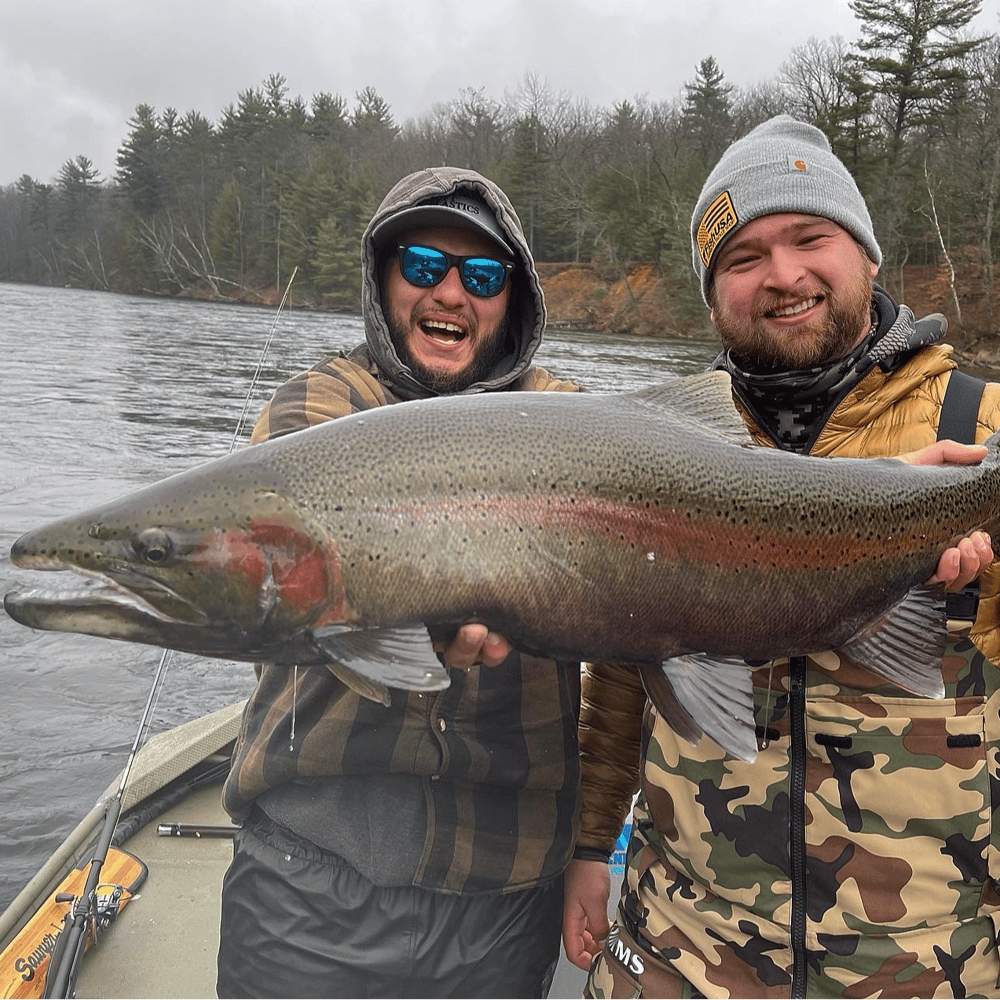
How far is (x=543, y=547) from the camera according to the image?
78.6 inches

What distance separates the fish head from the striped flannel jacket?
2.21 ft

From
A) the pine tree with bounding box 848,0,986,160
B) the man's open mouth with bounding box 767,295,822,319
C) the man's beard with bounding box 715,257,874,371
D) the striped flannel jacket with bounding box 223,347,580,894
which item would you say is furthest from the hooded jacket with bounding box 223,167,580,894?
the pine tree with bounding box 848,0,986,160

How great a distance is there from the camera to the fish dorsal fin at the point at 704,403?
2.20 metres

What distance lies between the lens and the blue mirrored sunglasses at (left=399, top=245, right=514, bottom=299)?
2984 mm

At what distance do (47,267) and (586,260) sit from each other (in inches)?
2382

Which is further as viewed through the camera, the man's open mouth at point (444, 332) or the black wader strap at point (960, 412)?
the man's open mouth at point (444, 332)

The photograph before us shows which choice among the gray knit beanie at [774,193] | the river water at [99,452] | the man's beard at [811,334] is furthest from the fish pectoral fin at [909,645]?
the river water at [99,452]

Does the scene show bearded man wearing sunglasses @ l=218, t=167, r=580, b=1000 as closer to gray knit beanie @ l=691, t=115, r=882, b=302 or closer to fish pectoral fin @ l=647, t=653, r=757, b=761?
fish pectoral fin @ l=647, t=653, r=757, b=761

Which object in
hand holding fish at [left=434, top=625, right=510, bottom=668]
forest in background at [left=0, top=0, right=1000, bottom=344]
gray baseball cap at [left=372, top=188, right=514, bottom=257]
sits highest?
forest in background at [left=0, top=0, right=1000, bottom=344]

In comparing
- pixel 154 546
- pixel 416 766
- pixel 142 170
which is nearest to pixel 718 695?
pixel 416 766

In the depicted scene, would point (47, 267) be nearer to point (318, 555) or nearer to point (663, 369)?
point (663, 369)

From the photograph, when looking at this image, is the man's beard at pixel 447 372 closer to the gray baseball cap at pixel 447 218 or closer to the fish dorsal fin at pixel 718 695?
the gray baseball cap at pixel 447 218

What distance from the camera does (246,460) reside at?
2043 millimetres

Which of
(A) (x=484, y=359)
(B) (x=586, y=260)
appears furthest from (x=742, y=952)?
(B) (x=586, y=260)
